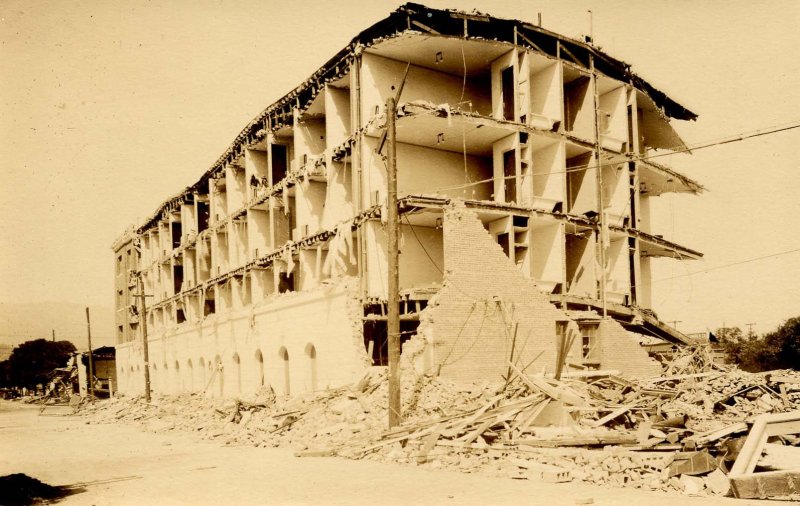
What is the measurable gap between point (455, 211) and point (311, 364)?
27.7 ft

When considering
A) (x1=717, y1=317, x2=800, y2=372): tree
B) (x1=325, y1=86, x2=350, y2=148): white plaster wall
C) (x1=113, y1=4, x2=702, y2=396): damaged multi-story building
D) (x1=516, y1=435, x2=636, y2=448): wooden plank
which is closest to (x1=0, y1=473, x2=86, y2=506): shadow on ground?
(x1=516, y1=435, x2=636, y2=448): wooden plank

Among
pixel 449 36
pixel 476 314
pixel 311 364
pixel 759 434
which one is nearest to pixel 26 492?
pixel 759 434

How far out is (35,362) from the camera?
8462cm

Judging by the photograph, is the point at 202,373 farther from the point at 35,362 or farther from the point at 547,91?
the point at 35,362

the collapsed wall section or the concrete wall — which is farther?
the concrete wall

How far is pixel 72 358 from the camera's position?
219 feet

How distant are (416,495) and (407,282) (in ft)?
44.7

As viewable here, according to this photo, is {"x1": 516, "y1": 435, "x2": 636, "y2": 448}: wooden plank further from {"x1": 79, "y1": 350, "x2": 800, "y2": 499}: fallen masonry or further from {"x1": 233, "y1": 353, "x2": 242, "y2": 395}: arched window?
{"x1": 233, "y1": 353, "x2": 242, "y2": 395}: arched window

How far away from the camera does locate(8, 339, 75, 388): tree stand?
84125mm

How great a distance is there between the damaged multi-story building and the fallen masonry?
2120mm

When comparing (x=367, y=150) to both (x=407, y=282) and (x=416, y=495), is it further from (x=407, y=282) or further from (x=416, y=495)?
(x=416, y=495)

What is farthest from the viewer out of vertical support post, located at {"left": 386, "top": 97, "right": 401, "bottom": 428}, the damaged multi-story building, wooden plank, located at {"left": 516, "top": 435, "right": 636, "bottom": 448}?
the damaged multi-story building

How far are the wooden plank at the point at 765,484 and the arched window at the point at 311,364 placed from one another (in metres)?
16.5

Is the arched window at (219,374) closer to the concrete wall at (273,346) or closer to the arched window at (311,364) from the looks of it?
the concrete wall at (273,346)
